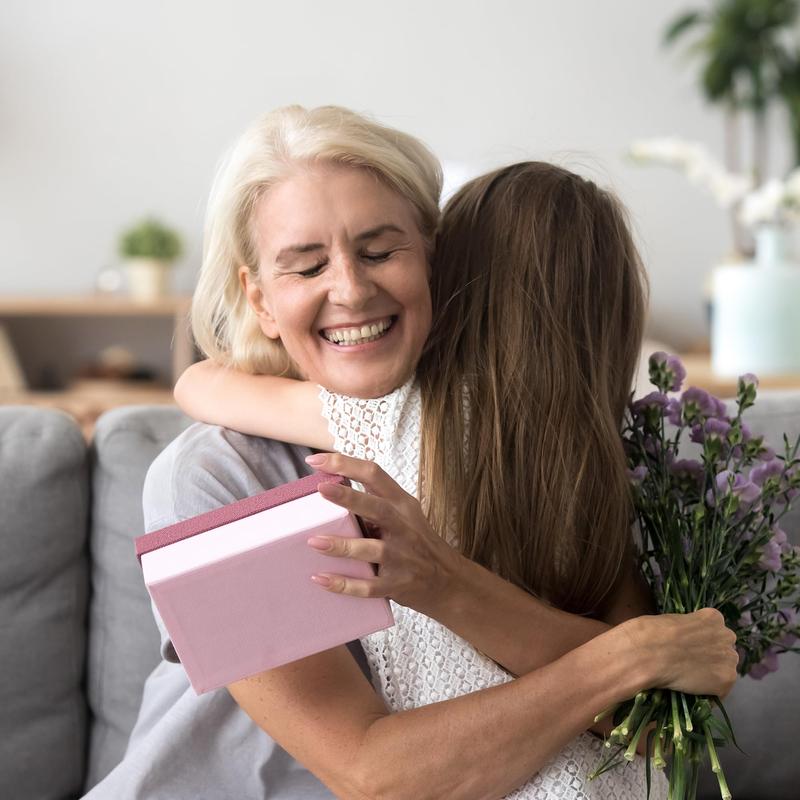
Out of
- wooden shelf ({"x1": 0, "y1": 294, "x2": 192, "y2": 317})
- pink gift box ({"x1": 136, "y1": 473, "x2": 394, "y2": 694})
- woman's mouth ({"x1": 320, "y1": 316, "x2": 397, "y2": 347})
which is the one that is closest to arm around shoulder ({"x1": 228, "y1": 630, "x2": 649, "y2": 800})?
pink gift box ({"x1": 136, "y1": 473, "x2": 394, "y2": 694})

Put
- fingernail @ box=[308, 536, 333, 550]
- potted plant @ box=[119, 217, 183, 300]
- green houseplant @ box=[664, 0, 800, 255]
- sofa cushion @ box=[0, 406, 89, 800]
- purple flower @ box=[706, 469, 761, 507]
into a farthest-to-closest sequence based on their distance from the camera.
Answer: green houseplant @ box=[664, 0, 800, 255] → potted plant @ box=[119, 217, 183, 300] → sofa cushion @ box=[0, 406, 89, 800] → purple flower @ box=[706, 469, 761, 507] → fingernail @ box=[308, 536, 333, 550]

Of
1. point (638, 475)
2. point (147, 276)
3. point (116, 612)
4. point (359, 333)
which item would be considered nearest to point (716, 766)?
point (638, 475)

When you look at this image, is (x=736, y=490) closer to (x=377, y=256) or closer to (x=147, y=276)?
(x=377, y=256)

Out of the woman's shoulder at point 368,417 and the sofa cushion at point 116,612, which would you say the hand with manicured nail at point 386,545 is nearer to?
the woman's shoulder at point 368,417

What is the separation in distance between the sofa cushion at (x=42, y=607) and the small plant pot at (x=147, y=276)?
3.34m

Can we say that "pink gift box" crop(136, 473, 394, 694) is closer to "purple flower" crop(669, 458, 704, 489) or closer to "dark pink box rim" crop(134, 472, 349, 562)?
"dark pink box rim" crop(134, 472, 349, 562)

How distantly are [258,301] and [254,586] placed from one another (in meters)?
0.46

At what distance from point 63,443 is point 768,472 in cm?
93

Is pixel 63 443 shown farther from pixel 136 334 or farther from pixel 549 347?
pixel 136 334

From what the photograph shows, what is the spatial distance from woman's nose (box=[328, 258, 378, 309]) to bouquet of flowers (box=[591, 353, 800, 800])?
322 millimetres

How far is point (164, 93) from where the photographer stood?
521cm

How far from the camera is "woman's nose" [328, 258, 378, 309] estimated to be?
1.22 m

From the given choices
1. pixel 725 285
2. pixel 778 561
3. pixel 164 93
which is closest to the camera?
pixel 778 561

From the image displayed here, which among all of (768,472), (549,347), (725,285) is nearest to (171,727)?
(549,347)
